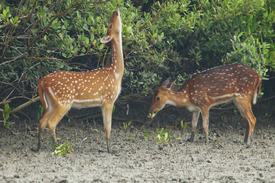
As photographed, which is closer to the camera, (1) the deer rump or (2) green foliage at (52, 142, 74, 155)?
(2) green foliage at (52, 142, 74, 155)

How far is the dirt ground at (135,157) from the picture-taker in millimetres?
5441

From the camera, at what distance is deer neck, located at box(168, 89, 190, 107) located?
7438mm

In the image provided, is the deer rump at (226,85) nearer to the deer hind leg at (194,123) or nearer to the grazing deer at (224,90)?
the grazing deer at (224,90)

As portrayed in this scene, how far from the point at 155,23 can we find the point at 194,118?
1.86 m

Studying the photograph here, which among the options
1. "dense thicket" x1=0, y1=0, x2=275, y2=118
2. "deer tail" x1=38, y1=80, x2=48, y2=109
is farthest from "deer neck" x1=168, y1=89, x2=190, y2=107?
"deer tail" x1=38, y1=80, x2=48, y2=109

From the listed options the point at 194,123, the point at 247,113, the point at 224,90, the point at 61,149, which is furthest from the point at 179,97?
the point at 61,149

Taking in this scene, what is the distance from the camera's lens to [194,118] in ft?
24.8

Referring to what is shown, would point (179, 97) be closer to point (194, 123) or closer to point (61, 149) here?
point (194, 123)

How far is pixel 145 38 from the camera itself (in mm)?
7039

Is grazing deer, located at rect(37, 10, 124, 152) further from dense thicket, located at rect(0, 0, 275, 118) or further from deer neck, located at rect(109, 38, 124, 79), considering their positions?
dense thicket, located at rect(0, 0, 275, 118)

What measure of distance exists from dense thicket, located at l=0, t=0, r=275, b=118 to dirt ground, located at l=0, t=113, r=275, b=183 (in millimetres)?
887

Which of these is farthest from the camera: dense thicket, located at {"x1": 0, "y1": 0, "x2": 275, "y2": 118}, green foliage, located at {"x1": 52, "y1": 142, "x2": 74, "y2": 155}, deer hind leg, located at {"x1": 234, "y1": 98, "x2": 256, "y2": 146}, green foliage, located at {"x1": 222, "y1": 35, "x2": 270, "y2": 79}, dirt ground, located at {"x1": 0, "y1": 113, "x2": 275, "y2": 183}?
green foliage, located at {"x1": 222, "y1": 35, "x2": 270, "y2": 79}

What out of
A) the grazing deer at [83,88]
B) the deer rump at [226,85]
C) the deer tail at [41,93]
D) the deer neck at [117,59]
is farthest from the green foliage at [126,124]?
the deer tail at [41,93]

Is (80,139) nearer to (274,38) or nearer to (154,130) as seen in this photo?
(154,130)
